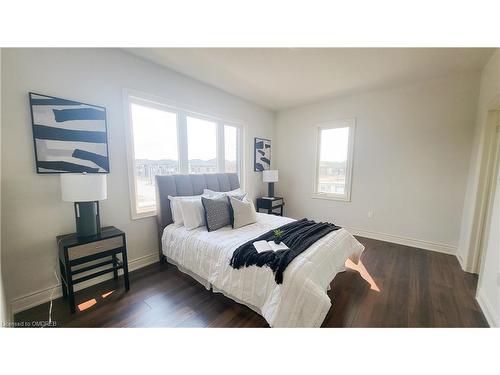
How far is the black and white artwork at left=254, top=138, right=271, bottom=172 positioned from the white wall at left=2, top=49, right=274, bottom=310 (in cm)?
224

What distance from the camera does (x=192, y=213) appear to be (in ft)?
7.57

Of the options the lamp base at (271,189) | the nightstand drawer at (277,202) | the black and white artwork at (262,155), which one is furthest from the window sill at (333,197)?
the black and white artwork at (262,155)

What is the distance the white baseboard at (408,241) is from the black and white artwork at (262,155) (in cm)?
221

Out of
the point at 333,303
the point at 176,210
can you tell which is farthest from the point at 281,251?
the point at 176,210

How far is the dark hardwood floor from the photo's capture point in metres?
1.57

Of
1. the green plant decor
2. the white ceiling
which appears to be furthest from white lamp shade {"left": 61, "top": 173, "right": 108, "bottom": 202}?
the green plant decor

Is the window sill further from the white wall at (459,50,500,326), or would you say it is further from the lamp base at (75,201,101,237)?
the lamp base at (75,201,101,237)

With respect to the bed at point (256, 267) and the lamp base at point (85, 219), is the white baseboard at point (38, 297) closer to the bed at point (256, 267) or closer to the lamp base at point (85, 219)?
the lamp base at point (85, 219)

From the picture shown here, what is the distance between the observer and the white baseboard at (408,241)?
286cm

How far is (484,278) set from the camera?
1.78 metres

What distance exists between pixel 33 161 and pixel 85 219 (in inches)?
26.2
